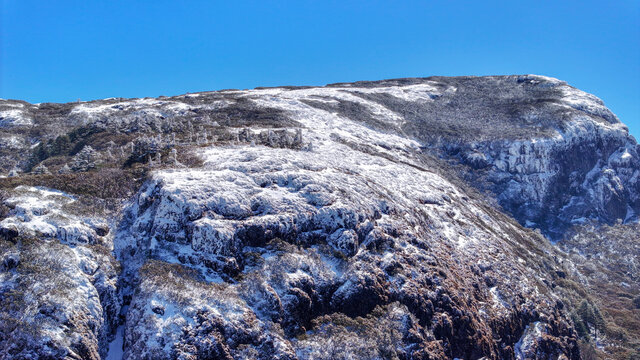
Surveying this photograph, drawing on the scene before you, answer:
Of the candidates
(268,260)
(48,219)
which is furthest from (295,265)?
(48,219)

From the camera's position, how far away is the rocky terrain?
19406 millimetres

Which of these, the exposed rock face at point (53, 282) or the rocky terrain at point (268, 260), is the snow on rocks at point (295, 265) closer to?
the rocky terrain at point (268, 260)

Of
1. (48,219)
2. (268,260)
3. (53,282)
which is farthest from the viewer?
(268,260)

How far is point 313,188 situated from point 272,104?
1997 inches

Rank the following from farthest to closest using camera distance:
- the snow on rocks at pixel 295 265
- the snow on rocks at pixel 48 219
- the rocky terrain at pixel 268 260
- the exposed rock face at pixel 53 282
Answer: the snow on rocks at pixel 48 219, the snow on rocks at pixel 295 265, the rocky terrain at pixel 268 260, the exposed rock face at pixel 53 282

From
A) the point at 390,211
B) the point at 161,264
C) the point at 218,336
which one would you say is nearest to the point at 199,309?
the point at 218,336

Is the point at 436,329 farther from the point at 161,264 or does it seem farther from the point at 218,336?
the point at 161,264

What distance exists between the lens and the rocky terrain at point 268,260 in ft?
63.7

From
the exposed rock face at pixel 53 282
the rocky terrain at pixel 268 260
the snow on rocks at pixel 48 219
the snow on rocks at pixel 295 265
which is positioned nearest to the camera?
the exposed rock face at pixel 53 282

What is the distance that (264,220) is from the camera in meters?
25.9

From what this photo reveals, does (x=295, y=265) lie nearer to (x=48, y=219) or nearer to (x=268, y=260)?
(x=268, y=260)

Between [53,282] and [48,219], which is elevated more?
[48,219]

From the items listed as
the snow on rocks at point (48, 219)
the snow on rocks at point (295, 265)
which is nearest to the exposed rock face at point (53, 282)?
the snow on rocks at point (48, 219)

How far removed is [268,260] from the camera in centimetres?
2391
